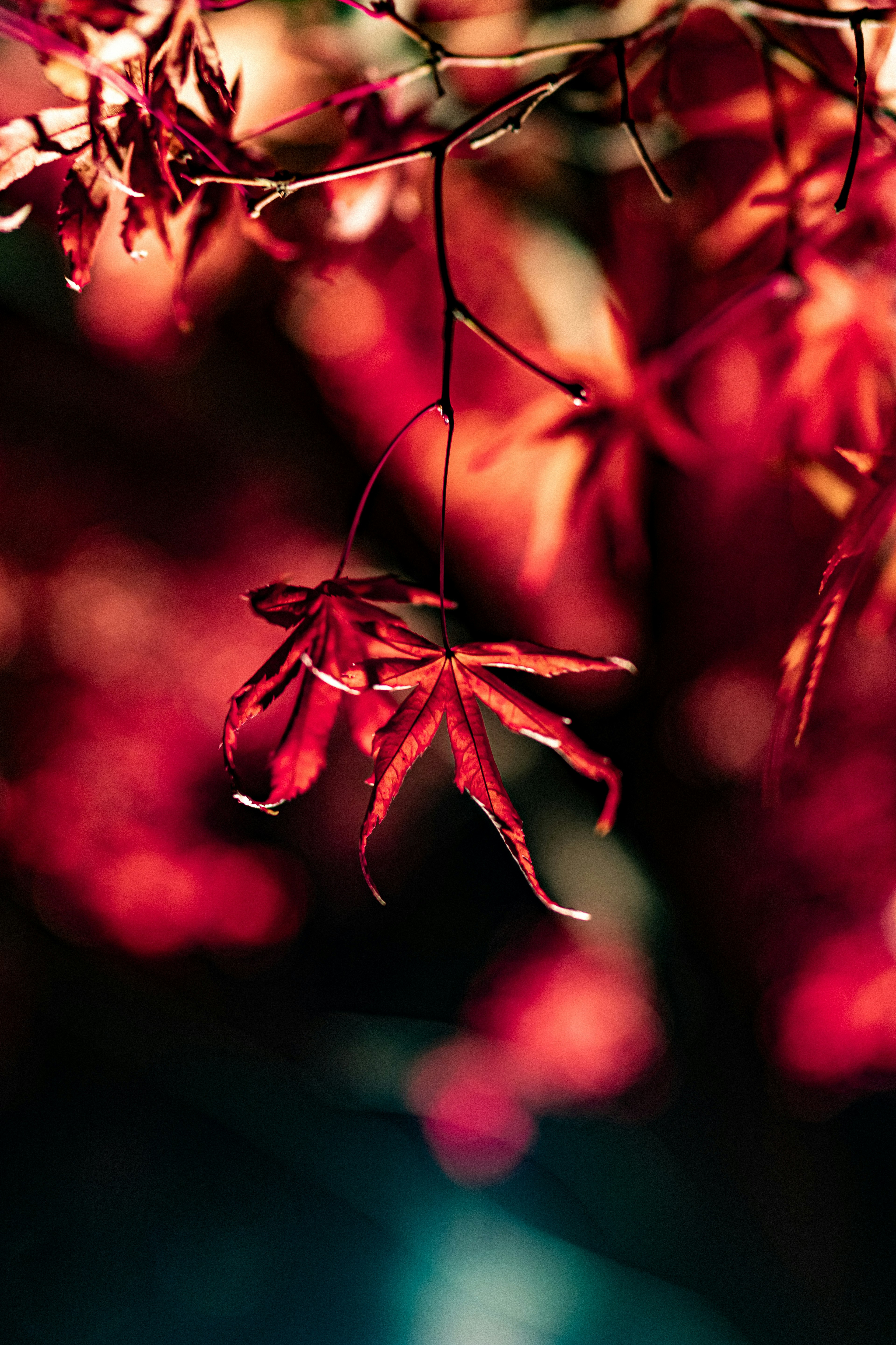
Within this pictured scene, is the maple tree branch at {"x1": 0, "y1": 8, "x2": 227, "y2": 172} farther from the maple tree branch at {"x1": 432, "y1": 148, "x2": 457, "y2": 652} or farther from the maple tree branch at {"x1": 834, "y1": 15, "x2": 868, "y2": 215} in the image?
the maple tree branch at {"x1": 834, "y1": 15, "x2": 868, "y2": 215}

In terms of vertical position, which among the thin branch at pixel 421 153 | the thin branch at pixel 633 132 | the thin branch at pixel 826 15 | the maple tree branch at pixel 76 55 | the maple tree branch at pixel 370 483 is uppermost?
the thin branch at pixel 826 15

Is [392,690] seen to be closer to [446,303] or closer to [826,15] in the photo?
[446,303]

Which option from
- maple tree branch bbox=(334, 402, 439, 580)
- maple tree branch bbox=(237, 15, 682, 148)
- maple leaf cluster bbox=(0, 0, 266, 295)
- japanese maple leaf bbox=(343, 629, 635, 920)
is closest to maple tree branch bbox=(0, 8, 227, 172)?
maple leaf cluster bbox=(0, 0, 266, 295)

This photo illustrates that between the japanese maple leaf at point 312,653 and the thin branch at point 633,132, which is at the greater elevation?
the thin branch at point 633,132

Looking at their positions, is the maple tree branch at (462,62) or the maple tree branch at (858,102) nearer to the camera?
the maple tree branch at (858,102)

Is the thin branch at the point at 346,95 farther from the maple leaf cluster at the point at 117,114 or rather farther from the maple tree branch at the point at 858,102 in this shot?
the maple tree branch at the point at 858,102

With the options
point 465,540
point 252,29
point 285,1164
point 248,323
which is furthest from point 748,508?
point 285,1164

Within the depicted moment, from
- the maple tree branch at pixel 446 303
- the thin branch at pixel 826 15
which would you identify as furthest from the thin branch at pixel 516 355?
the thin branch at pixel 826 15

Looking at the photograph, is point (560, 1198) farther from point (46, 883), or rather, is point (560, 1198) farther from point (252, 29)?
point (252, 29)
